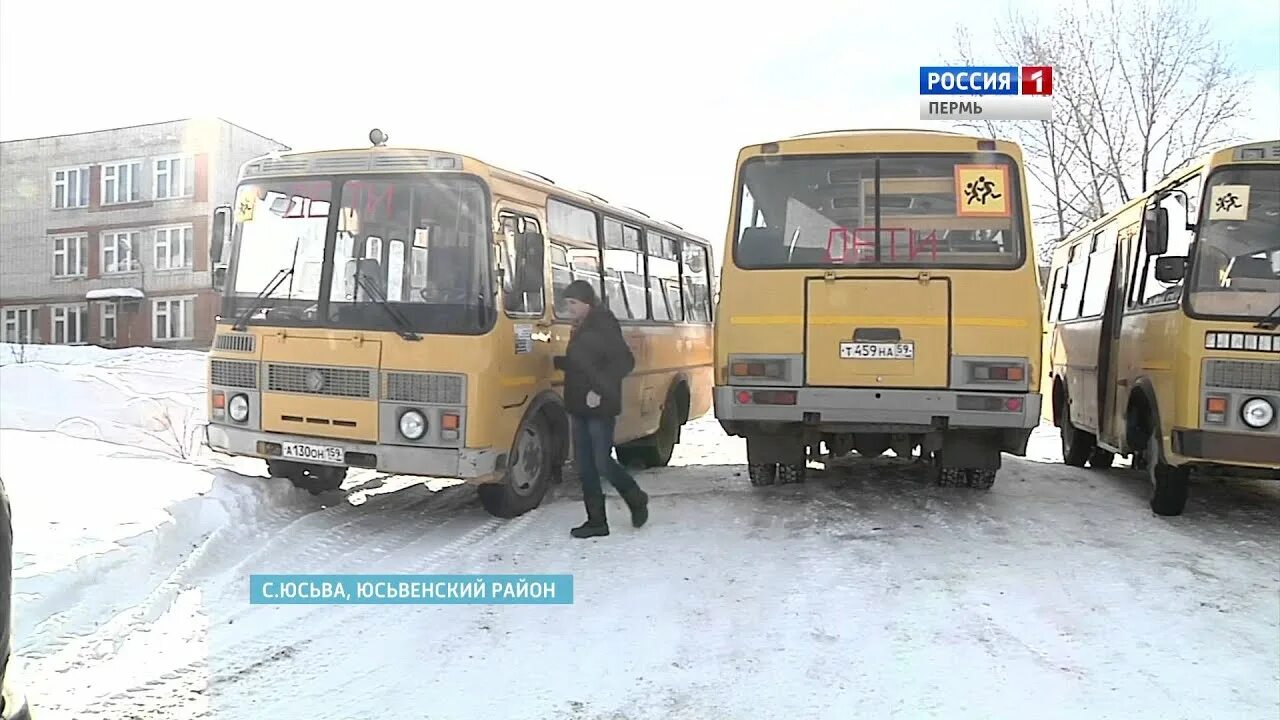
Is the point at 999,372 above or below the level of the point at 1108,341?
below

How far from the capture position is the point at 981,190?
25.6 feet

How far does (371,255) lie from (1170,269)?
6.14m

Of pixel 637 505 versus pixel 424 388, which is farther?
pixel 637 505

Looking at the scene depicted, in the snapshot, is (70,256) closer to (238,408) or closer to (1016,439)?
(238,408)

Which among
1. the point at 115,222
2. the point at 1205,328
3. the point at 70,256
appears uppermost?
the point at 115,222

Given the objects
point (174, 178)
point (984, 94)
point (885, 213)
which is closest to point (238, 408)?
point (885, 213)

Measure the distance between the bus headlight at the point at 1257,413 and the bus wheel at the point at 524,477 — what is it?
5303 mm

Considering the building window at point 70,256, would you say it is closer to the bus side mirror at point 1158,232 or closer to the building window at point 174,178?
the building window at point 174,178

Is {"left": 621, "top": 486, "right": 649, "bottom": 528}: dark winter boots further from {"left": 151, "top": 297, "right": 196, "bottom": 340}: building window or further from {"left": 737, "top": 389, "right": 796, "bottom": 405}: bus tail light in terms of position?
{"left": 151, "top": 297, "right": 196, "bottom": 340}: building window

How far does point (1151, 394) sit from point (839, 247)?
9.26 feet

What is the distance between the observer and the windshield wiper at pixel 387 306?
729 centimetres

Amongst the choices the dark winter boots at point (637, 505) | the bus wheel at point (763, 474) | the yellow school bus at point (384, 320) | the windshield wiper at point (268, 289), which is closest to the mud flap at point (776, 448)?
the bus wheel at point (763, 474)

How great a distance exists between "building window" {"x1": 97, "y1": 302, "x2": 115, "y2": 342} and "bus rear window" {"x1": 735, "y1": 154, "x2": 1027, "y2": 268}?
118ft

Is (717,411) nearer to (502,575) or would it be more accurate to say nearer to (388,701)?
(502,575)
